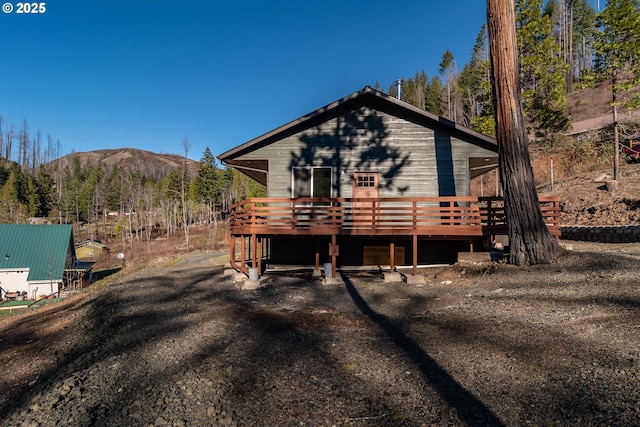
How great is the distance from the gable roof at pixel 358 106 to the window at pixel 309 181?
5.15 ft

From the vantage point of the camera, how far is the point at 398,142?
14.0 m

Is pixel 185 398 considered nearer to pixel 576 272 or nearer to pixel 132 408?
pixel 132 408

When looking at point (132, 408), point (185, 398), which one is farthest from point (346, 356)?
point (132, 408)

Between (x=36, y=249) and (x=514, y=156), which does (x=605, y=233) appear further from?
A: (x=36, y=249)

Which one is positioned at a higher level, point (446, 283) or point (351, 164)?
point (351, 164)

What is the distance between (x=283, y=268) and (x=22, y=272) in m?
31.4

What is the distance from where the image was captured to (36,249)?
3353cm

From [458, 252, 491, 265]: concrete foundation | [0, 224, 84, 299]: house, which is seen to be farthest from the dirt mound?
[0, 224, 84, 299]: house

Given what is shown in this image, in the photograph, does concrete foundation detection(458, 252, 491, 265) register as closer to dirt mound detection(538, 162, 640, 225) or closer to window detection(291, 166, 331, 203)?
window detection(291, 166, 331, 203)

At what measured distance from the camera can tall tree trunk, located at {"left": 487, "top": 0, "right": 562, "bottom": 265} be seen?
9.82m

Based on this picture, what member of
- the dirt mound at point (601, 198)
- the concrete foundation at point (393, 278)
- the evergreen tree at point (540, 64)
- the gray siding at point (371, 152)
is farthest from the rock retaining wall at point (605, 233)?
the evergreen tree at point (540, 64)

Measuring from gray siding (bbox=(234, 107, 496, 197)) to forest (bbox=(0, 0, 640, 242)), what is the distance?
14431mm

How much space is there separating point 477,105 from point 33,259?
6395cm

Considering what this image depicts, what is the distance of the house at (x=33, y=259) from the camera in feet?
104
